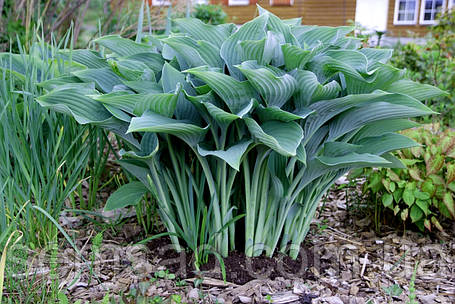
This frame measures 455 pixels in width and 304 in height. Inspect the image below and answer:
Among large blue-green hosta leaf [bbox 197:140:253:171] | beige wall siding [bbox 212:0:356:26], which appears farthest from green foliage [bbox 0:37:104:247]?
beige wall siding [bbox 212:0:356:26]

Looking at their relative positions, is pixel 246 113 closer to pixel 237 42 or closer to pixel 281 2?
pixel 237 42

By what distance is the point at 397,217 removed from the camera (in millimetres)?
2186

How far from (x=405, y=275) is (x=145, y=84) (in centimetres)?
128

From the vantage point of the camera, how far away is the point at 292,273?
1687mm

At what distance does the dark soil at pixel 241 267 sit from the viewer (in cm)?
163

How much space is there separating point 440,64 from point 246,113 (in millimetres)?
4028

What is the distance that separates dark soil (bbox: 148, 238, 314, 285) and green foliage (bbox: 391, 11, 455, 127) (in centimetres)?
278

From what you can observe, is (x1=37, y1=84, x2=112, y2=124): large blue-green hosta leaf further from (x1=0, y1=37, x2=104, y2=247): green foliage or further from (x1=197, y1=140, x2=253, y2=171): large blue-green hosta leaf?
(x1=197, y1=140, x2=253, y2=171): large blue-green hosta leaf

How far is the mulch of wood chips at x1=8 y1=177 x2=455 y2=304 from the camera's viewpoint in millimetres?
1558

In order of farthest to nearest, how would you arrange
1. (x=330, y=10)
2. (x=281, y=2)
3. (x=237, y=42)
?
(x=330, y=10), (x=281, y=2), (x=237, y=42)

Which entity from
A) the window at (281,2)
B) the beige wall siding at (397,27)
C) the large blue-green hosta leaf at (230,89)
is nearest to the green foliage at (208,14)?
the window at (281,2)

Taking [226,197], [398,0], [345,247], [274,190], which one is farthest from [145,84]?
[398,0]

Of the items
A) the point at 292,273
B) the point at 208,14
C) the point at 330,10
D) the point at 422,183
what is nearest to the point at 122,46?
the point at 292,273

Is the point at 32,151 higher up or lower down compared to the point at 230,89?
lower down
